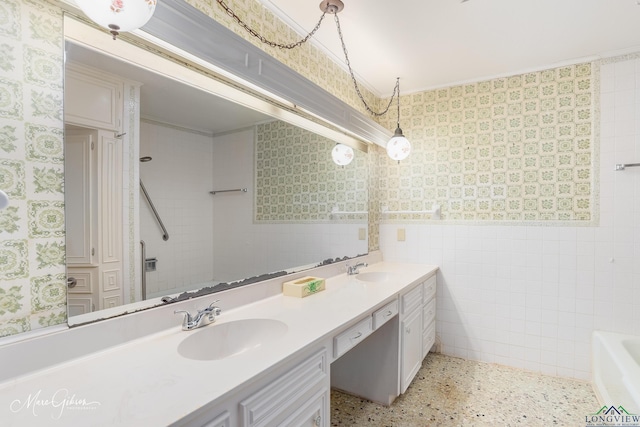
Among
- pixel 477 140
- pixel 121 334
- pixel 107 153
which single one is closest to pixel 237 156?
pixel 107 153

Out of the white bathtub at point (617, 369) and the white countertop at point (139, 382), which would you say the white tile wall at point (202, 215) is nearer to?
the white countertop at point (139, 382)

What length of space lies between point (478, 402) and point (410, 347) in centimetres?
56

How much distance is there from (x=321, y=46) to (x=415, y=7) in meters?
0.68

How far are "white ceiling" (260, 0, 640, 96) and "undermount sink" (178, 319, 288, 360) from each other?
66.3 inches

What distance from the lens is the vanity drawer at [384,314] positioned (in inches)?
66.6

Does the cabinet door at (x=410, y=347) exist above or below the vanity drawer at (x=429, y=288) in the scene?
below

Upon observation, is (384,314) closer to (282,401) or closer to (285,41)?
(282,401)

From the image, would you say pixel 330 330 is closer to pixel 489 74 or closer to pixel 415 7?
pixel 415 7

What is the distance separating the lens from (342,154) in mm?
2615

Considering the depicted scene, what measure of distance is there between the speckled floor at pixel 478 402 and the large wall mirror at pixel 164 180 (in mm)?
1034

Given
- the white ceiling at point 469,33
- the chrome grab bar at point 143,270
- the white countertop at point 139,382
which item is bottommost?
the white countertop at point 139,382

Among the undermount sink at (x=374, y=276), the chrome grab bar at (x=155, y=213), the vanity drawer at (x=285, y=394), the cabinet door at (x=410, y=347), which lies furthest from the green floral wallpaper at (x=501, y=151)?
the chrome grab bar at (x=155, y=213)

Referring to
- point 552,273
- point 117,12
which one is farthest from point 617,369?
point 117,12

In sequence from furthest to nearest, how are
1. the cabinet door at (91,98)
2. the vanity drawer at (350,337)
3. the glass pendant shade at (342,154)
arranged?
the glass pendant shade at (342,154), the vanity drawer at (350,337), the cabinet door at (91,98)
